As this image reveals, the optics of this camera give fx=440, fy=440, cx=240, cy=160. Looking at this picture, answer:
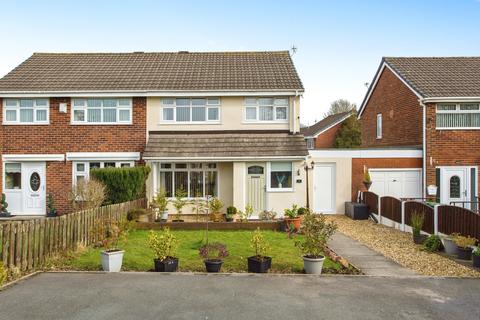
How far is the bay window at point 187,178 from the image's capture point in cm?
1891

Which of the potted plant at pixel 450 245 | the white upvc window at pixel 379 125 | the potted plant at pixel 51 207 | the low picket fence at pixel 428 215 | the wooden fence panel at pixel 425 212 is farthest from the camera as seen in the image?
A: the white upvc window at pixel 379 125

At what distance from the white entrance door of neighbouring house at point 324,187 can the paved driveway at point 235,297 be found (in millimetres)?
11128

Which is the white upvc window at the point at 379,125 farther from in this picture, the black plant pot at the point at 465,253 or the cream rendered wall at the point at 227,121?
the black plant pot at the point at 465,253

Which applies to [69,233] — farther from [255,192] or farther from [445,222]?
[445,222]

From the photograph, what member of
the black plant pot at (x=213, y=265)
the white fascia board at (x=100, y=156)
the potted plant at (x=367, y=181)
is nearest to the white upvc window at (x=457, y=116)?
the potted plant at (x=367, y=181)

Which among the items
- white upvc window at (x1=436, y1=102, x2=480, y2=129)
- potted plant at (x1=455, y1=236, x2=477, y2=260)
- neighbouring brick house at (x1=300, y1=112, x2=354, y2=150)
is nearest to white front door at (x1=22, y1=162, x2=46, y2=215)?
potted plant at (x1=455, y1=236, x2=477, y2=260)

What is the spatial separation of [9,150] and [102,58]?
6633mm

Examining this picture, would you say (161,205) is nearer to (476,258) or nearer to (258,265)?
(258,265)

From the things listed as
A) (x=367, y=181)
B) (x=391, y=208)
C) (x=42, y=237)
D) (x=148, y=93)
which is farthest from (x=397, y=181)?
(x=42, y=237)

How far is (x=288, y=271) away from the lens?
938 cm

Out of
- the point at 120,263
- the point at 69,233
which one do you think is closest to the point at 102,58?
the point at 69,233

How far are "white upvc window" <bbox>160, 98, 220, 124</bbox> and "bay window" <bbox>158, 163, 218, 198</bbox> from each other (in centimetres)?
204

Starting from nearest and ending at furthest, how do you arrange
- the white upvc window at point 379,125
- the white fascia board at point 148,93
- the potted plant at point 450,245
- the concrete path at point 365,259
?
1. the concrete path at point 365,259
2. the potted plant at point 450,245
3. the white fascia board at point 148,93
4. the white upvc window at point 379,125

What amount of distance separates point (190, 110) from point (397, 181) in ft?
32.2
